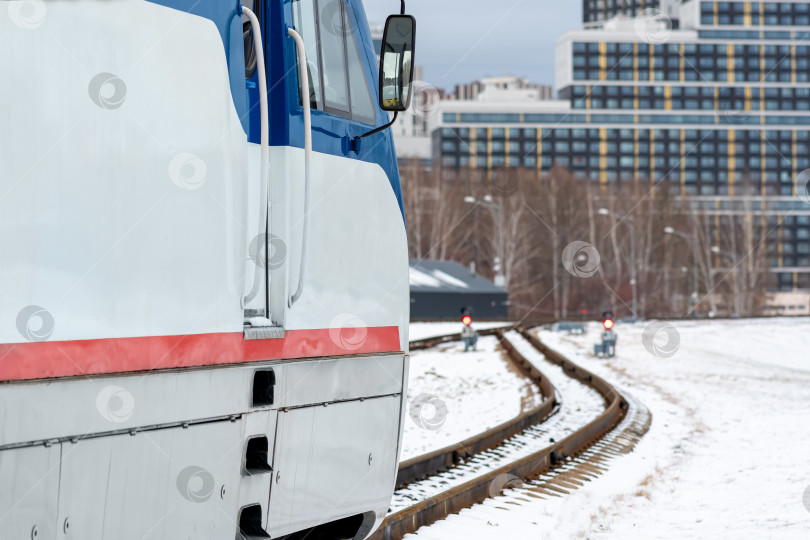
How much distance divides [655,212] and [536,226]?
15.6 m

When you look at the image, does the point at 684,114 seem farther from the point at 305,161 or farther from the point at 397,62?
the point at 305,161

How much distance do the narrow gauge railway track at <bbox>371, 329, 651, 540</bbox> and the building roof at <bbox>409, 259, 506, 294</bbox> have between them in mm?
44505

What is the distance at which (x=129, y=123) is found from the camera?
3.63 meters

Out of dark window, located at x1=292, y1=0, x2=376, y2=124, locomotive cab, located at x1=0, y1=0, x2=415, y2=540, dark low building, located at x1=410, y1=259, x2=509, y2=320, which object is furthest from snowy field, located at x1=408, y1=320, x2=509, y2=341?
locomotive cab, located at x1=0, y1=0, x2=415, y2=540

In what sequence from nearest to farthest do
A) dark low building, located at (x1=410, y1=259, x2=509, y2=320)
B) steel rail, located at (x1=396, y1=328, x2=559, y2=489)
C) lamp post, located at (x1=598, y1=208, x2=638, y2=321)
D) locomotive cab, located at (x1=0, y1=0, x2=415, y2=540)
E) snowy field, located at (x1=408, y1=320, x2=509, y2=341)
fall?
1. locomotive cab, located at (x1=0, y1=0, x2=415, y2=540)
2. steel rail, located at (x1=396, y1=328, x2=559, y2=489)
3. snowy field, located at (x1=408, y1=320, x2=509, y2=341)
4. dark low building, located at (x1=410, y1=259, x2=509, y2=320)
5. lamp post, located at (x1=598, y1=208, x2=638, y2=321)

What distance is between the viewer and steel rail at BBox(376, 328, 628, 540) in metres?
6.64

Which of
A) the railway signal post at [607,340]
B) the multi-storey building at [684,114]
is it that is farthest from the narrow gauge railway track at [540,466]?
the multi-storey building at [684,114]

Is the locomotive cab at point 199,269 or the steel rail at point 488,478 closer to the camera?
the locomotive cab at point 199,269

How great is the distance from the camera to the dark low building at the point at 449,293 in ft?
198

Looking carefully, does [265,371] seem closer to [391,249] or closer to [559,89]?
[391,249]

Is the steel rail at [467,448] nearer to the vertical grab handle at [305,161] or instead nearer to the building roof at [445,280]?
the vertical grab handle at [305,161]

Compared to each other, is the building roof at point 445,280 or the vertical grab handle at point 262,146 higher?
the building roof at point 445,280

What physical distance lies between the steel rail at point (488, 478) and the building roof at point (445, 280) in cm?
4426

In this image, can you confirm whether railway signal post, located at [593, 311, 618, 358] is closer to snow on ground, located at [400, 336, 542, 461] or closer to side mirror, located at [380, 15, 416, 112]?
snow on ground, located at [400, 336, 542, 461]
